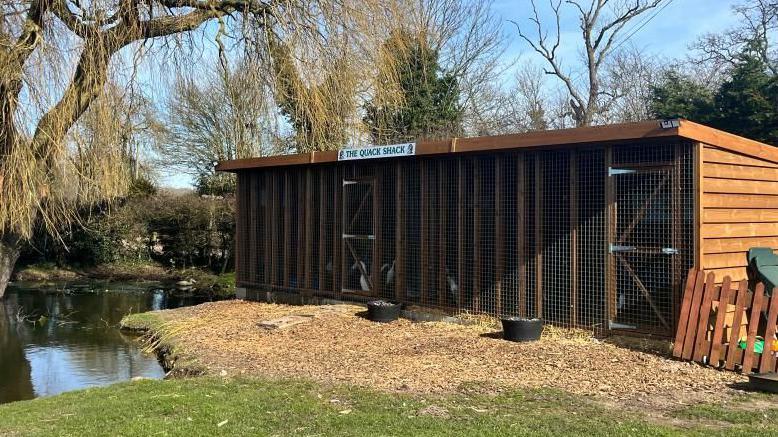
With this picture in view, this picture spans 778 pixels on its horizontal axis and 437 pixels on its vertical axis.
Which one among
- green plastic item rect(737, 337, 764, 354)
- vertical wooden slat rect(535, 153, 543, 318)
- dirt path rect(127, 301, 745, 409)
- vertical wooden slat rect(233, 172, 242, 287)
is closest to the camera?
dirt path rect(127, 301, 745, 409)

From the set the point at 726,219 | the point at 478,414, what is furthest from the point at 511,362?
the point at 726,219

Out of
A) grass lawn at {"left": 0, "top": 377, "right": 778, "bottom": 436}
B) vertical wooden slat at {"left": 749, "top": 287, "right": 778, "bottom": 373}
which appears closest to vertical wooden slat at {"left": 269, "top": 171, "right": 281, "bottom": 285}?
grass lawn at {"left": 0, "top": 377, "right": 778, "bottom": 436}

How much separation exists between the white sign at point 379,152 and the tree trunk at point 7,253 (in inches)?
179

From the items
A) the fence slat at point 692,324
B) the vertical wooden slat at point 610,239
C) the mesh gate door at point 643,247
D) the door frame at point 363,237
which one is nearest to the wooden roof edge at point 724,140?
the mesh gate door at point 643,247

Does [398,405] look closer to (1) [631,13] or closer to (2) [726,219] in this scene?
(2) [726,219]

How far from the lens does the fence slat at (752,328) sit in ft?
20.3

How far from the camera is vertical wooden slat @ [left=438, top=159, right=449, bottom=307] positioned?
9461mm

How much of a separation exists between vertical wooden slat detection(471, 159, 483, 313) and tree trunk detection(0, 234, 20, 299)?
5764 millimetres

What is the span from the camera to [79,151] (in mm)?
7734

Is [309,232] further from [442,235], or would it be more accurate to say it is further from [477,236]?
[477,236]

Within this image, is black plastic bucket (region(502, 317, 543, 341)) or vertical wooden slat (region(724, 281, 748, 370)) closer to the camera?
vertical wooden slat (region(724, 281, 748, 370))

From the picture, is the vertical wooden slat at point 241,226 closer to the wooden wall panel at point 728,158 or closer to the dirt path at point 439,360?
the dirt path at point 439,360

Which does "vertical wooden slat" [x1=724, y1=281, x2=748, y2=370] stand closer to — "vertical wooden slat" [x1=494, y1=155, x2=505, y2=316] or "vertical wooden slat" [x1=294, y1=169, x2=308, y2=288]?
"vertical wooden slat" [x1=494, y1=155, x2=505, y2=316]

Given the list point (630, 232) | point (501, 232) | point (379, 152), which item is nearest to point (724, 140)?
point (630, 232)
